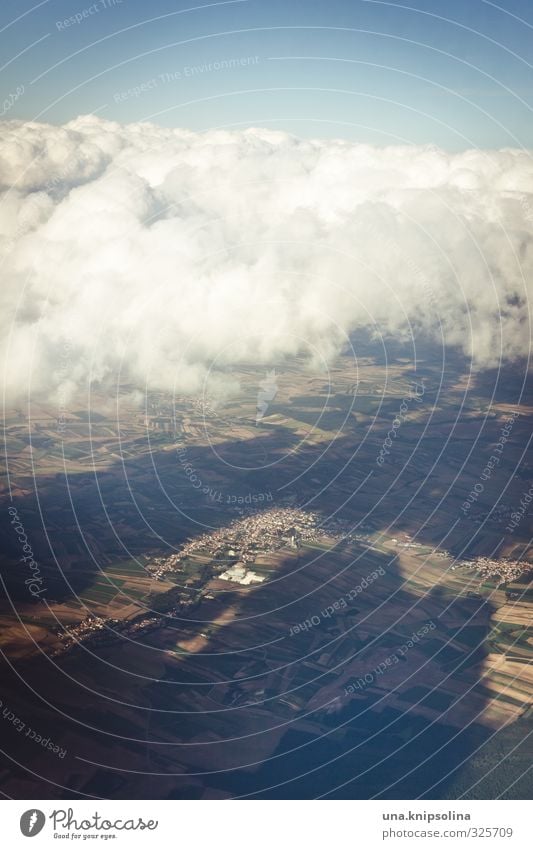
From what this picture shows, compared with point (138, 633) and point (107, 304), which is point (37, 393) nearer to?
point (107, 304)

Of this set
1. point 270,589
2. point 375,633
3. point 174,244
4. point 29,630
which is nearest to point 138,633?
point 29,630

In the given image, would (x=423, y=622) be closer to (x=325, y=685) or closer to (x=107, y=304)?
(x=325, y=685)

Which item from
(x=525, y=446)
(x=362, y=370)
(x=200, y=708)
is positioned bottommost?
(x=200, y=708)

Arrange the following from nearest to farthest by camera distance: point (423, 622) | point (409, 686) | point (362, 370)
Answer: point (409, 686)
point (423, 622)
point (362, 370)

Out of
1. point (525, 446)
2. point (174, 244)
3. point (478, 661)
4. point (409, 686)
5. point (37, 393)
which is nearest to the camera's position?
point (409, 686)

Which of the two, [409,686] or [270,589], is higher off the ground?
[270,589]

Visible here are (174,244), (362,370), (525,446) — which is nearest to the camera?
(525,446)

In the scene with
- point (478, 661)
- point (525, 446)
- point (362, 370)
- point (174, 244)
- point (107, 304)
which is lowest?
point (478, 661)

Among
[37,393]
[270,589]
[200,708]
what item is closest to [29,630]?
[200,708]

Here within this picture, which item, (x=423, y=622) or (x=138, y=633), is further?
(x=423, y=622)
